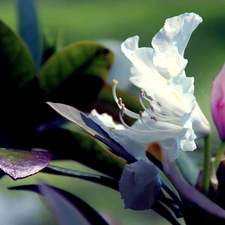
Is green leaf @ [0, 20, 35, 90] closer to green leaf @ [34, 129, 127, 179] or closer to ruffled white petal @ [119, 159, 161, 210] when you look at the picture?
green leaf @ [34, 129, 127, 179]

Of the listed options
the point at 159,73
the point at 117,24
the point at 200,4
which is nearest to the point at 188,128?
the point at 159,73

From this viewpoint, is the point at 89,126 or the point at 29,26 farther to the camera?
the point at 29,26

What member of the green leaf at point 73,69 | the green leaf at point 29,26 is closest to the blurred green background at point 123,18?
the green leaf at point 29,26

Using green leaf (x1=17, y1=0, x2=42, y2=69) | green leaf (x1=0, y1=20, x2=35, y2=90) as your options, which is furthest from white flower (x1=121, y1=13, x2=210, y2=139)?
green leaf (x1=17, y1=0, x2=42, y2=69)

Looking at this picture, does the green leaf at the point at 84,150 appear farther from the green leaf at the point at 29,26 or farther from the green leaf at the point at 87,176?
the green leaf at the point at 29,26

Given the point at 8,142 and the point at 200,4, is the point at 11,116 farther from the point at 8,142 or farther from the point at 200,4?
the point at 200,4

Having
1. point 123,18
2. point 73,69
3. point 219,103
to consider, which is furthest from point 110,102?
point 123,18

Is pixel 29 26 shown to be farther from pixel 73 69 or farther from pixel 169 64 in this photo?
pixel 169 64
